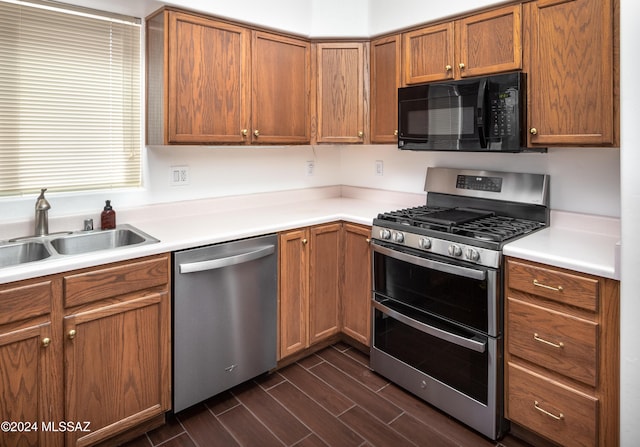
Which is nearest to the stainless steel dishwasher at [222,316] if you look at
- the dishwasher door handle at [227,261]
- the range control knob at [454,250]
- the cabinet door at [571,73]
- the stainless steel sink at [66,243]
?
the dishwasher door handle at [227,261]

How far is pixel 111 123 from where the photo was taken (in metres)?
2.35

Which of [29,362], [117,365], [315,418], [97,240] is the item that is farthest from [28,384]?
[315,418]

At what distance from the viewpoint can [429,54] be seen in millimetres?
2453

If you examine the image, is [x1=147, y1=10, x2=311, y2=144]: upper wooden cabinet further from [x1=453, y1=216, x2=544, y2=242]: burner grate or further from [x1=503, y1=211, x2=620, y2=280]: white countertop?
[x1=503, y1=211, x2=620, y2=280]: white countertop

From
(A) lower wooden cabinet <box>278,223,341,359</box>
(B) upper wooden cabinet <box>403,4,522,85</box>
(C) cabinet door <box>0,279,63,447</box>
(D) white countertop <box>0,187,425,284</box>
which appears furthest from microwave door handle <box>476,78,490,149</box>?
(C) cabinet door <box>0,279,63,447</box>

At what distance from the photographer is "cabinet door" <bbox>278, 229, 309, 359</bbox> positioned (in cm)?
240

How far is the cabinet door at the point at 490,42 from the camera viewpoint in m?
2.07

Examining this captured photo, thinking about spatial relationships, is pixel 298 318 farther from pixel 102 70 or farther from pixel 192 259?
pixel 102 70

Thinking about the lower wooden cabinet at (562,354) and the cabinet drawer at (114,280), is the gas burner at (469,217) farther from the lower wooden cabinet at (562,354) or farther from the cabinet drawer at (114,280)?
the cabinet drawer at (114,280)

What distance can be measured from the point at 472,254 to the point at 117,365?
63.3 inches

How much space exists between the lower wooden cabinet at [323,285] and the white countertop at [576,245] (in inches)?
35.8

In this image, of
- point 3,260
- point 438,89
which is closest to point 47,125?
point 3,260

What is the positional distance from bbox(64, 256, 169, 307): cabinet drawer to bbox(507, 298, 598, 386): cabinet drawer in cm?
155

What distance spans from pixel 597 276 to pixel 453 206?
1.11m
